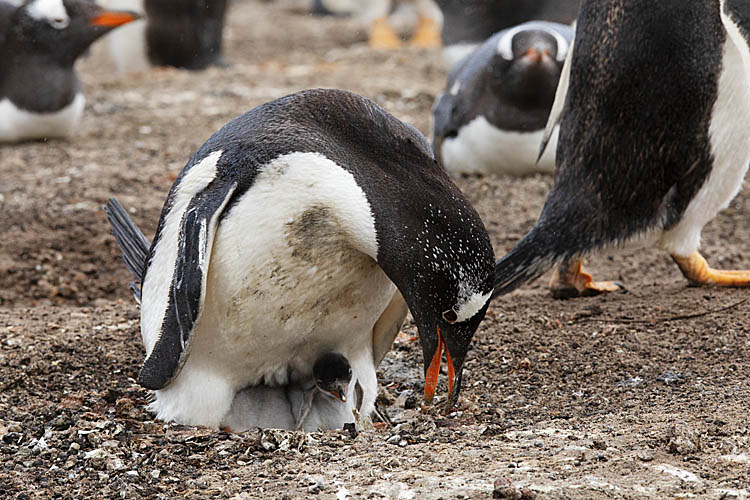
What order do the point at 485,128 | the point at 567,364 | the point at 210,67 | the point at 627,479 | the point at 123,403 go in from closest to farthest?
the point at 627,479
the point at 123,403
the point at 567,364
the point at 485,128
the point at 210,67

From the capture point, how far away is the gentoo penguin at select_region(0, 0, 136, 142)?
6.58 metres

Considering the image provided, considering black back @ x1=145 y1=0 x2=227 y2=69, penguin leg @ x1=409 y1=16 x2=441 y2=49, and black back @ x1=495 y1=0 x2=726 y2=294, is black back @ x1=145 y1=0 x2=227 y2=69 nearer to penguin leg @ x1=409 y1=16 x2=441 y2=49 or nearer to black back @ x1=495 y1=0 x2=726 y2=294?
penguin leg @ x1=409 y1=16 x2=441 y2=49

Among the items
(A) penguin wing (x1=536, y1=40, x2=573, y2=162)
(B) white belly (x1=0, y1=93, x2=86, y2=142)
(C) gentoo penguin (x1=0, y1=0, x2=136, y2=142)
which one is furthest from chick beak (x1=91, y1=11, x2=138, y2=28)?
(A) penguin wing (x1=536, y1=40, x2=573, y2=162)

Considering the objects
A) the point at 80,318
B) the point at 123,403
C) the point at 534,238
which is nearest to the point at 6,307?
the point at 80,318

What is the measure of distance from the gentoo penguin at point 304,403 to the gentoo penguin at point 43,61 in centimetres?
420

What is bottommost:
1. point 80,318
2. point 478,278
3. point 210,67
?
point 210,67

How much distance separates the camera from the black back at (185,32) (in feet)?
30.4

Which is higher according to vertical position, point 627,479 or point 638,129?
point 638,129

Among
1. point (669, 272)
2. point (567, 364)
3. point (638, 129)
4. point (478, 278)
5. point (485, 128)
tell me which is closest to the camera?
point (478, 278)

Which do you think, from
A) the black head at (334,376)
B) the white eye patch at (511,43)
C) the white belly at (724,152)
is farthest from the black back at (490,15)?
the black head at (334,376)

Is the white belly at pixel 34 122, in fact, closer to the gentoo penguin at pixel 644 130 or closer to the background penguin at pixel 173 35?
the background penguin at pixel 173 35

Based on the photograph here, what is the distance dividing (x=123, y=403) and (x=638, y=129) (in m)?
1.89

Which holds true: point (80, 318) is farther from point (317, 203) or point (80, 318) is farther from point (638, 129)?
point (638, 129)

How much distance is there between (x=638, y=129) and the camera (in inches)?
140
